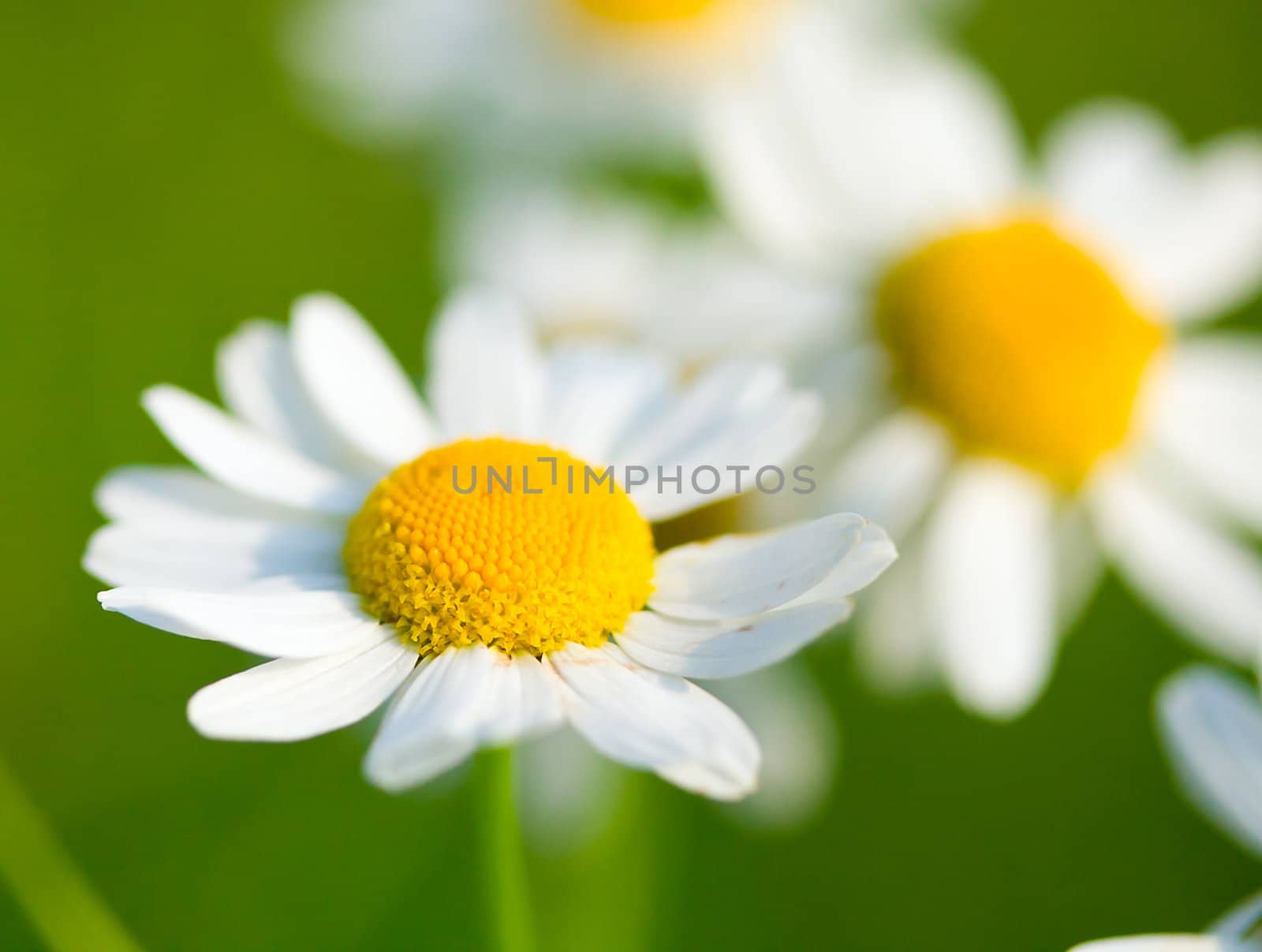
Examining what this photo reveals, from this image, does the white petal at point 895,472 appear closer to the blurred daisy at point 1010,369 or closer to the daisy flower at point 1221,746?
the blurred daisy at point 1010,369

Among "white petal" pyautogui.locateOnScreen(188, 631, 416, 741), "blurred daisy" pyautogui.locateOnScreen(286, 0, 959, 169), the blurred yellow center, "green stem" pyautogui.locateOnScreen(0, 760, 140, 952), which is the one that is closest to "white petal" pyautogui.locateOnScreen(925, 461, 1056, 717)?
"white petal" pyautogui.locateOnScreen(188, 631, 416, 741)

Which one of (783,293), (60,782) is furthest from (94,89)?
(783,293)

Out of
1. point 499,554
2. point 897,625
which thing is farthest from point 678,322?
point 499,554

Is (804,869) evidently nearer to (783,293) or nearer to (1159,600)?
(1159,600)

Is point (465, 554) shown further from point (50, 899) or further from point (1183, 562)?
point (1183, 562)

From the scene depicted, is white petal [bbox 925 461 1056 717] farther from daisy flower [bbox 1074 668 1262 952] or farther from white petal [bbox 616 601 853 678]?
white petal [bbox 616 601 853 678]

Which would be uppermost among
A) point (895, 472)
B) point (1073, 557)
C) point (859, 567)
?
point (859, 567)
